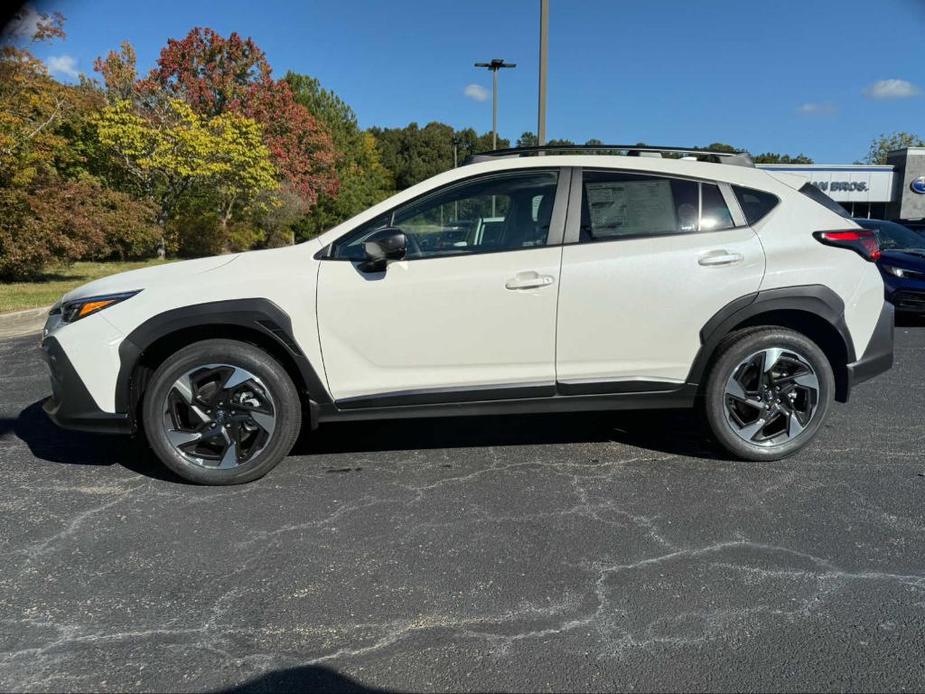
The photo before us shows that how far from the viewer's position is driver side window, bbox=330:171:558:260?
12.3 feet

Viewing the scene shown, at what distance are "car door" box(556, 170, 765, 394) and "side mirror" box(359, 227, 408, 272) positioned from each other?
2.99ft

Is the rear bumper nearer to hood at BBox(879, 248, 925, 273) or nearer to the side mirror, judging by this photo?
the side mirror

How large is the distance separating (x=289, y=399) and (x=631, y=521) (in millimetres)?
1930

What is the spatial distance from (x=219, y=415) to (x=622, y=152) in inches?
114

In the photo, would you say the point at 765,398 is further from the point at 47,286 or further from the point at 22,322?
the point at 47,286

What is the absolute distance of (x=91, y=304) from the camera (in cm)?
367

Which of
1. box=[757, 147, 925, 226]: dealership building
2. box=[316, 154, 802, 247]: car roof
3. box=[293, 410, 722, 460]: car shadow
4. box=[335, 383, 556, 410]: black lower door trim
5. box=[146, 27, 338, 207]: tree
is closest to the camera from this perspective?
box=[335, 383, 556, 410]: black lower door trim

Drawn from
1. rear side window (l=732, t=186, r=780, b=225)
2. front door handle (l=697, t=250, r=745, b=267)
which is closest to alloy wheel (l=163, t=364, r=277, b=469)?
front door handle (l=697, t=250, r=745, b=267)

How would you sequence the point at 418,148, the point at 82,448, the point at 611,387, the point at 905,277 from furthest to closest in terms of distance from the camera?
1. the point at 418,148
2. the point at 905,277
3. the point at 82,448
4. the point at 611,387

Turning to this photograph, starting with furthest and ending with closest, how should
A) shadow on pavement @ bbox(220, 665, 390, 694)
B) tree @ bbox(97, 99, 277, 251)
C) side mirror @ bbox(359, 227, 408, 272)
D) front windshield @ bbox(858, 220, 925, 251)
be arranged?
1. tree @ bbox(97, 99, 277, 251)
2. front windshield @ bbox(858, 220, 925, 251)
3. side mirror @ bbox(359, 227, 408, 272)
4. shadow on pavement @ bbox(220, 665, 390, 694)

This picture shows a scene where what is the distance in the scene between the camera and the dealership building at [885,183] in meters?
39.6

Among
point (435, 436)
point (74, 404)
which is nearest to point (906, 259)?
point (435, 436)

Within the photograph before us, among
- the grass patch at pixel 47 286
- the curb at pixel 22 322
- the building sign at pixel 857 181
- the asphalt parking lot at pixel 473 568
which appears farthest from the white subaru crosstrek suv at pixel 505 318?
the building sign at pixel 857 181

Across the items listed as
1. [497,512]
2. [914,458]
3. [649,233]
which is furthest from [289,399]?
[914,458]
